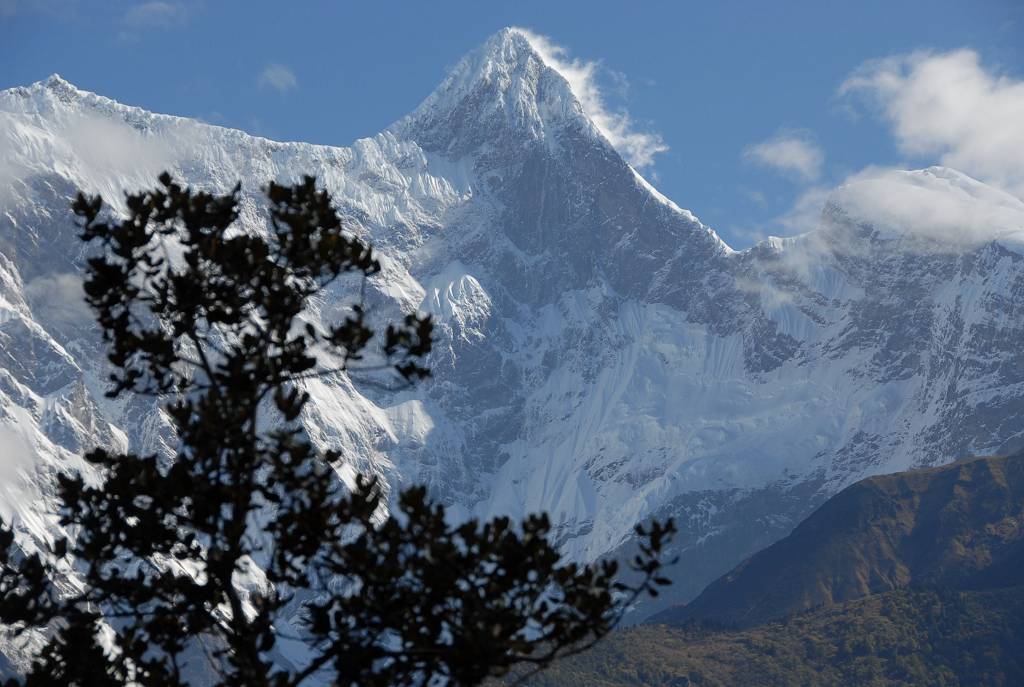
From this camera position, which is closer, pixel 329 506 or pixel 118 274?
pixel 329 506

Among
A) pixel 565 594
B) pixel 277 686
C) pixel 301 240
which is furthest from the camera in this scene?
pixel 301 240

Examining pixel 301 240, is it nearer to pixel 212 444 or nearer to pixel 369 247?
pixel 369 247

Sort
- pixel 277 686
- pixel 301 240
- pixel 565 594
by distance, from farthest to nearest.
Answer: pixel 301 240 → pixel 565 594 → pixel 277 686

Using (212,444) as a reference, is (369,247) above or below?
above

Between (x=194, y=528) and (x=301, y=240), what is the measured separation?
15.5 feet

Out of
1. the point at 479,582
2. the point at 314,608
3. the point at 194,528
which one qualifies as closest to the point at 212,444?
the point at 194,528

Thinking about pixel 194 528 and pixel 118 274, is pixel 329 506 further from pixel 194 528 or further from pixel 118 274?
pixel 118 274

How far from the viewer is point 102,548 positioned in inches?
1007

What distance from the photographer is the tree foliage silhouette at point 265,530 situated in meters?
24.0

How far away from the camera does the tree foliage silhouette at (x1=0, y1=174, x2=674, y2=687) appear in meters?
24.0

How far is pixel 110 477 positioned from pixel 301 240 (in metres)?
4.63

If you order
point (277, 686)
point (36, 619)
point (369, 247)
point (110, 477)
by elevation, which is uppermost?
point (369, 247)

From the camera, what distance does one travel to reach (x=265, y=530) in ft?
79.7

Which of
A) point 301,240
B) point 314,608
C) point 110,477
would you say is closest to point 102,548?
point 110,477
